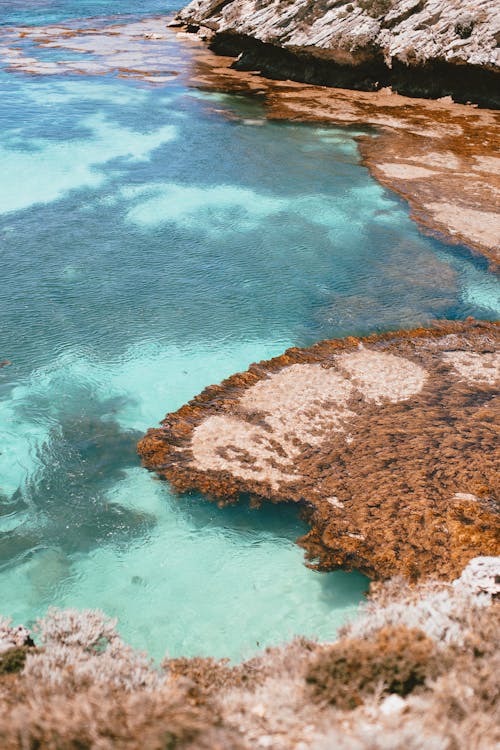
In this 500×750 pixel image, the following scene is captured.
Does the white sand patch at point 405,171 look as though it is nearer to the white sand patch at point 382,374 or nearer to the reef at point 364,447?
the reef at point 364,447

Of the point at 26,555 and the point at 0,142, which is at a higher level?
the point at 0,142

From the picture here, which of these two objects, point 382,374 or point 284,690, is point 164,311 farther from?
point 284,690

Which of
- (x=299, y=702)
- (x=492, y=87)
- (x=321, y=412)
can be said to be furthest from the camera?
(x=492, y=87)

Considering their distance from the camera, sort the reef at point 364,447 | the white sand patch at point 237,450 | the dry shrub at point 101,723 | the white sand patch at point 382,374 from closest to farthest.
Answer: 1. the dry shrub at point 101,723
2. the reef at point 364,447
3. the white sand patch at point 237,450
4. the white sand patch at point 382,374

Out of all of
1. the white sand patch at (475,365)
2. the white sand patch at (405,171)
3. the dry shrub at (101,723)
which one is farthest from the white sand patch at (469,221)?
the dry shrub at (101,723)

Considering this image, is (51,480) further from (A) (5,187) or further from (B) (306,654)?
(A) (5,187)

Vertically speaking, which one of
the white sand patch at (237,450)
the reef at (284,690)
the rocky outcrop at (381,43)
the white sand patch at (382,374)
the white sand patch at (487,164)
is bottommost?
the white sand patch at (237,450)

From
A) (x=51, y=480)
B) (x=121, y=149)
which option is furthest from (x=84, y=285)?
(x=121, y=149)

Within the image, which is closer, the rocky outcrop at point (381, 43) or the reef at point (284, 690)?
the reef at point (284, 690)
